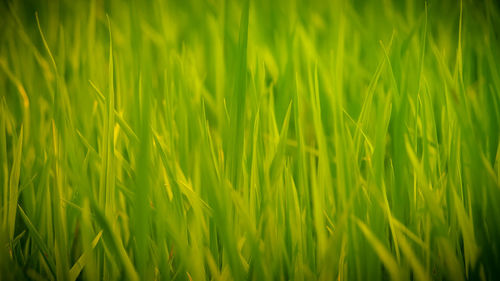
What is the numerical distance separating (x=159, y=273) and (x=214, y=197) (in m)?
0.14

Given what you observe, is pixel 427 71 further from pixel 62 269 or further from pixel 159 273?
pixel 62 269

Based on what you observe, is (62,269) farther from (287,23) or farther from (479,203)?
(287,23)

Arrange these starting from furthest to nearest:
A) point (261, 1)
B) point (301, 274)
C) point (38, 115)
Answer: point (261, 1) → point (38, 115) → point (301, 274)

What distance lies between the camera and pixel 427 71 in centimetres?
90

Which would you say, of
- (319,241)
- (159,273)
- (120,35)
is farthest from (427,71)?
(120,35)

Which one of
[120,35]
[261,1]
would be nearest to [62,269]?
[120,35]

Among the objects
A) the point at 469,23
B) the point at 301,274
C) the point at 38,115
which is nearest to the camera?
the point at 301,274

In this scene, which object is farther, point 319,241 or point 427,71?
point 427,71

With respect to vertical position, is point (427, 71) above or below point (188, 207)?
above

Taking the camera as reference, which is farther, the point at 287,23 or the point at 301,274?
the point at 287,23

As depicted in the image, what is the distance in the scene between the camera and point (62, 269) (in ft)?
2.02

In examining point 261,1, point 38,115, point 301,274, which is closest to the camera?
point 301,274

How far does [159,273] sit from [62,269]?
0.46 ft

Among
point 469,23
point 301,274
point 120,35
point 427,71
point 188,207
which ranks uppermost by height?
point 120,35
